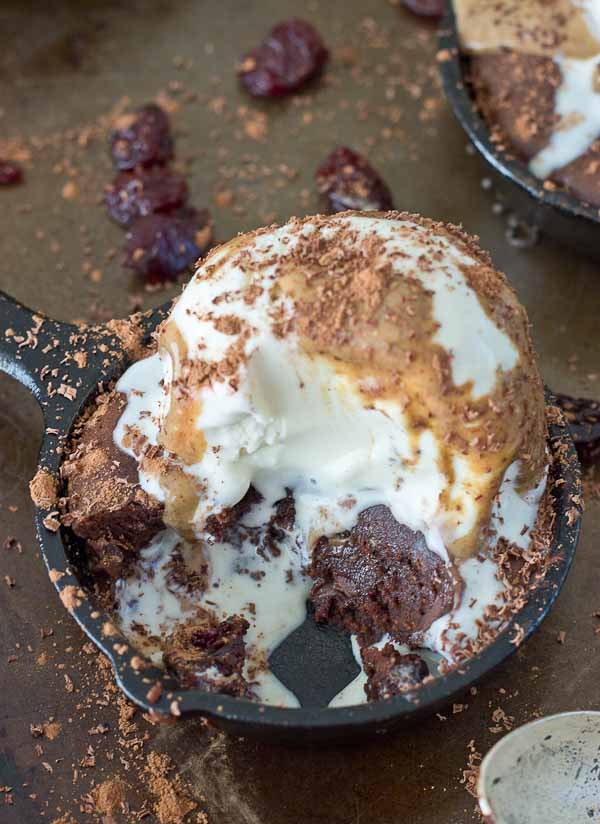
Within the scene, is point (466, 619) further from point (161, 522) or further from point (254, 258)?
point (254, 258)

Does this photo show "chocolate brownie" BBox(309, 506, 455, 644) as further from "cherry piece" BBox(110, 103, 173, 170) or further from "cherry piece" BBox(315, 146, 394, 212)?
"cherry piece" BBox(110, 103, 173, 170)

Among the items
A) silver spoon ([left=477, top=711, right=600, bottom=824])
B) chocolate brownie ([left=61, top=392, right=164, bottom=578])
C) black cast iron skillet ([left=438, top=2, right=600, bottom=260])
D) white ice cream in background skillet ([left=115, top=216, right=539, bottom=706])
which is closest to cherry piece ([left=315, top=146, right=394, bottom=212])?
black cast iron skillet ([left=438, top=2, right=600, bottom=260])

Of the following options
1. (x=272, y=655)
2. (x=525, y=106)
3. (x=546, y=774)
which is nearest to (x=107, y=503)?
(x=272, y=655)

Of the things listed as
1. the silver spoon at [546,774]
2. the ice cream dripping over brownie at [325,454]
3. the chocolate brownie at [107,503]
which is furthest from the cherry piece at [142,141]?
the silver spoon at [546,774]

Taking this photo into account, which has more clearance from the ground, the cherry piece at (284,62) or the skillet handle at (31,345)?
the cherry piece at (284,62)

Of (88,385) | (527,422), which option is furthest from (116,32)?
(527,422)

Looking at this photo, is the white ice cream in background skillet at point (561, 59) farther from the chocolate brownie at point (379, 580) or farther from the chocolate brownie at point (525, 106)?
the chocolate brownie at point (379, 580)
